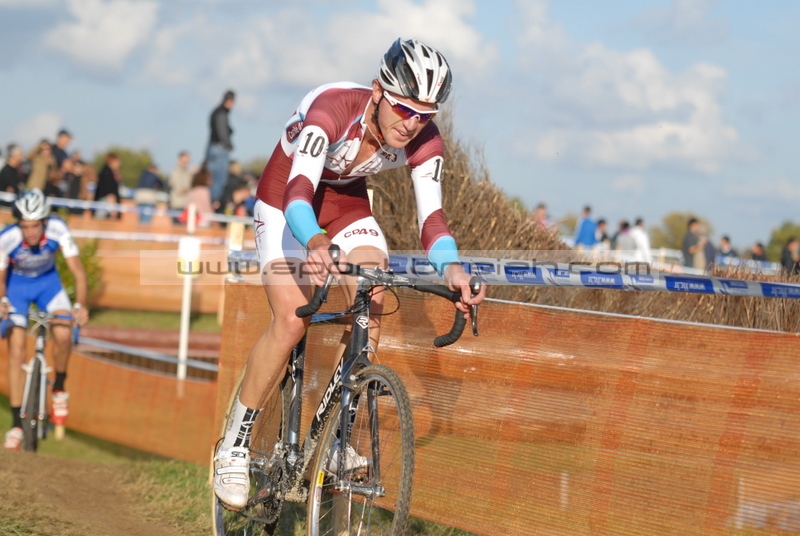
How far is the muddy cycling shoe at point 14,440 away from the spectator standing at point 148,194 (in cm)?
943

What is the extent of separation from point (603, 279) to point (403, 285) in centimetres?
119

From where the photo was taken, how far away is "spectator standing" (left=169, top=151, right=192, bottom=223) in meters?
19.3

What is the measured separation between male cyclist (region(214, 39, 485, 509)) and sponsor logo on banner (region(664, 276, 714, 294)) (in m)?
0.91

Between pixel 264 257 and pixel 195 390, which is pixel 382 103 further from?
pixel 195 390

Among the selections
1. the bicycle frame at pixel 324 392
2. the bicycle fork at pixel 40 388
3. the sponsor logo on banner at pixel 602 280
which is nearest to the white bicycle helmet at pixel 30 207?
the bicycle fork at pixel 40 388

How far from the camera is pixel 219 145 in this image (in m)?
18.6

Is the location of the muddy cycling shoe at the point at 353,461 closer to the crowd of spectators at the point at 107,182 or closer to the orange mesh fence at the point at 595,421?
the orange mesh fence at the point at 595,421

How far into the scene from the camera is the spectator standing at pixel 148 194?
62.5 feet

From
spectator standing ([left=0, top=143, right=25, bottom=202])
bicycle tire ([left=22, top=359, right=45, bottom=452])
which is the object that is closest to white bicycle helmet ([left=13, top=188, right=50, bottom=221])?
bicycle tire ([left=22, top=359, right=45, bottom=452])

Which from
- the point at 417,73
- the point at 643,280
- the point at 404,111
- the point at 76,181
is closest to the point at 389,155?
the point at 404,111

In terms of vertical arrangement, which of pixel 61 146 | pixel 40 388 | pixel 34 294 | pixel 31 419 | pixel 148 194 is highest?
pixel 61 146

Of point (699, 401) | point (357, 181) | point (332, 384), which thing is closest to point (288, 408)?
point (332, 384)

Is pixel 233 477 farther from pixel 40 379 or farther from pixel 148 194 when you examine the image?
pixel 148 194

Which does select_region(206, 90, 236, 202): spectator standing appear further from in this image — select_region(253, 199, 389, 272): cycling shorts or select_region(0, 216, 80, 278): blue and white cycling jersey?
select_region(253, 199, 389, 272): cycling shorts
